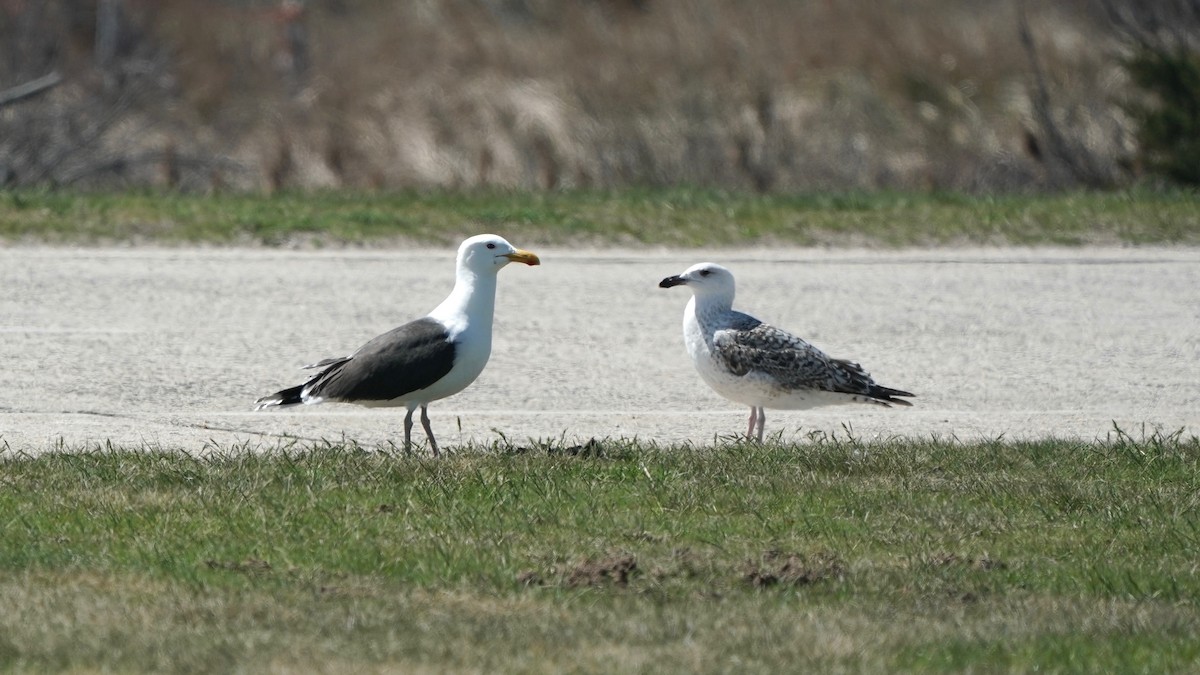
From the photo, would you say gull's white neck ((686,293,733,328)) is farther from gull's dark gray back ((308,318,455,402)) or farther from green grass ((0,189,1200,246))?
green grass ((0,189,1200,246))

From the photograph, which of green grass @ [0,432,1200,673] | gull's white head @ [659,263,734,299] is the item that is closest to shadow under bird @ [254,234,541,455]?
green grass @ [0,432,1200,673]

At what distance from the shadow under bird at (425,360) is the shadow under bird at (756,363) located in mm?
1017

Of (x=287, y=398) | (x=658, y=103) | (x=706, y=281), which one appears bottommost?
(x=287, y=398)

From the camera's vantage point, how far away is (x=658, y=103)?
21.2m

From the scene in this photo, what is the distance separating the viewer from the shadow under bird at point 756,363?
8219 millimetres

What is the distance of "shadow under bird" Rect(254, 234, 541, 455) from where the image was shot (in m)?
7.73

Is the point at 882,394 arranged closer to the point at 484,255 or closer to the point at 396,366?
the point at 484,255

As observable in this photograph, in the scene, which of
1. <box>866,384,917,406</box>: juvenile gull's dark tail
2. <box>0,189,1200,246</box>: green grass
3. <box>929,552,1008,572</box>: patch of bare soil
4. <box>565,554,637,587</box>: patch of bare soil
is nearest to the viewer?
<box>565,554,637,587</box>: patch of bare soil

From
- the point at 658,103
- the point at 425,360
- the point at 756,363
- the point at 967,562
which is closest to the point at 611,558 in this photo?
the point at 967,562

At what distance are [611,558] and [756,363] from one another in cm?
225

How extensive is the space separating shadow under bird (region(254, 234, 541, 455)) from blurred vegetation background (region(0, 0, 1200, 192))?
1076 centimetres

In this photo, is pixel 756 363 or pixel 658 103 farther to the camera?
pixel 658 103

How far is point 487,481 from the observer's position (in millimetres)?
7289

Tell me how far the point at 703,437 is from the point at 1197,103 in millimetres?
11585
